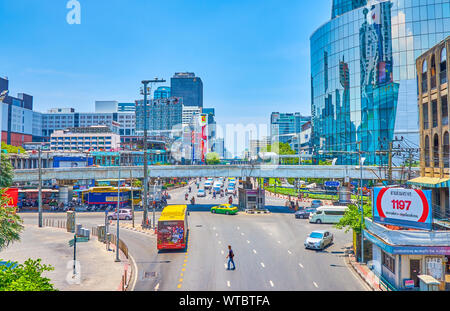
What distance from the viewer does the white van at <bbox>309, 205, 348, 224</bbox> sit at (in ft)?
143

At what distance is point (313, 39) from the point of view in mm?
103625

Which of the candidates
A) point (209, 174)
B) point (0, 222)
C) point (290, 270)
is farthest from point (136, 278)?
point (209, 174)

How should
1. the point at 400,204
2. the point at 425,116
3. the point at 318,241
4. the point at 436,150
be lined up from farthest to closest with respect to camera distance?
the point at 425,116, the point at 318,241, the point at 436,150, the point at 400,204

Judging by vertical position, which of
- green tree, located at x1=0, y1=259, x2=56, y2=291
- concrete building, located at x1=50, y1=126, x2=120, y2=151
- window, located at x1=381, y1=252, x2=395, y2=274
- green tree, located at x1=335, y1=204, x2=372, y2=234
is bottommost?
window, located at x1=381, y1=252, x2=395, y2=274

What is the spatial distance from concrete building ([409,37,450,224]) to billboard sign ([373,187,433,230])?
7186mm

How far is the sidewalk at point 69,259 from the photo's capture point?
2036 cm

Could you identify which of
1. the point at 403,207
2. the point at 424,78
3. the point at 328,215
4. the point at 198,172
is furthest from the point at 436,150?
the point at 198,172

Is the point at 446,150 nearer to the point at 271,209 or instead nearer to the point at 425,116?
the point at 425,116

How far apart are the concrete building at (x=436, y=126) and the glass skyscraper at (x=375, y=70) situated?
129ft

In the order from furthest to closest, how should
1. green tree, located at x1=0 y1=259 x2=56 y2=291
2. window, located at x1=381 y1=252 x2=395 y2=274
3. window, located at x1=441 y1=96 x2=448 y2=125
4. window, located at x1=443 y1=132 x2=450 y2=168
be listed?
1. window, located at x1=441 y1=96 x2=448 y2=125
2. window, located at x1=443 y1=132 x2=450 y2=168
3. window, located at x1=381 y1=252 x2=395 y2=274
4. green tree, located at x1=0 y1=259 x2=56 y2=291

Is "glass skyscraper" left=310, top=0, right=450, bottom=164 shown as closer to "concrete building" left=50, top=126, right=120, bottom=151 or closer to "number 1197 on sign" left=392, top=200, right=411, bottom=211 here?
"number 1197 on sign" left=392, top=200, right=411, bottom=211

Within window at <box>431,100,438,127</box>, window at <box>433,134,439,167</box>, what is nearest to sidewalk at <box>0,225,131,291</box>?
window at <box>433,134,439,167</box>

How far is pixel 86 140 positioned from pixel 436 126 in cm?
16858

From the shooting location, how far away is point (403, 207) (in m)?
20.9
